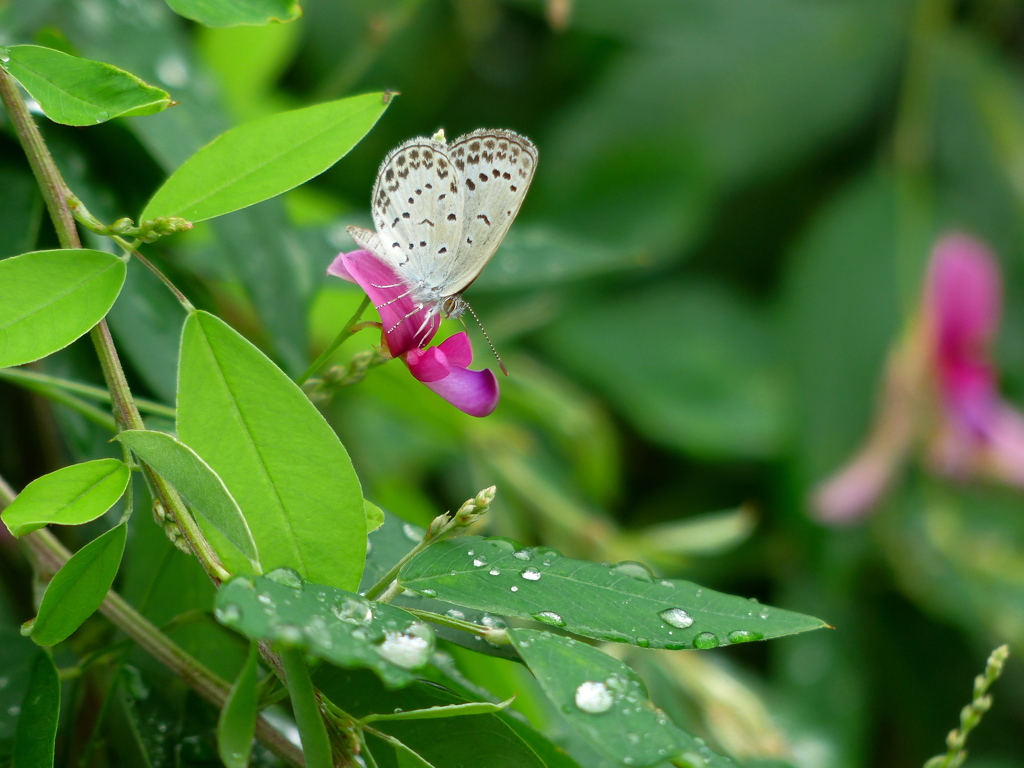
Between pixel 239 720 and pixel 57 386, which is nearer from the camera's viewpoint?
pixel 239 720

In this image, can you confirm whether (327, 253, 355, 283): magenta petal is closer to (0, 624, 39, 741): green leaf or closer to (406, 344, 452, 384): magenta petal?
(406, 344, 452, 384): magenta petal

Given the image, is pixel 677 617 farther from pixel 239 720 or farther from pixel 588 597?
pixel 239 720

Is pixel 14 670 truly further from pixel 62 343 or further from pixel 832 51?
pixel 832 51

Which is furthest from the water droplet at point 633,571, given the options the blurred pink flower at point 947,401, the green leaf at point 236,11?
the blurred pink flower at point 947,401

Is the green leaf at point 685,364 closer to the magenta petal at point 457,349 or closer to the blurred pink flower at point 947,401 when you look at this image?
the blurred pink flower at point 947,401

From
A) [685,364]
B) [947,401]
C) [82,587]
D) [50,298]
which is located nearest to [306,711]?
[82,587]
